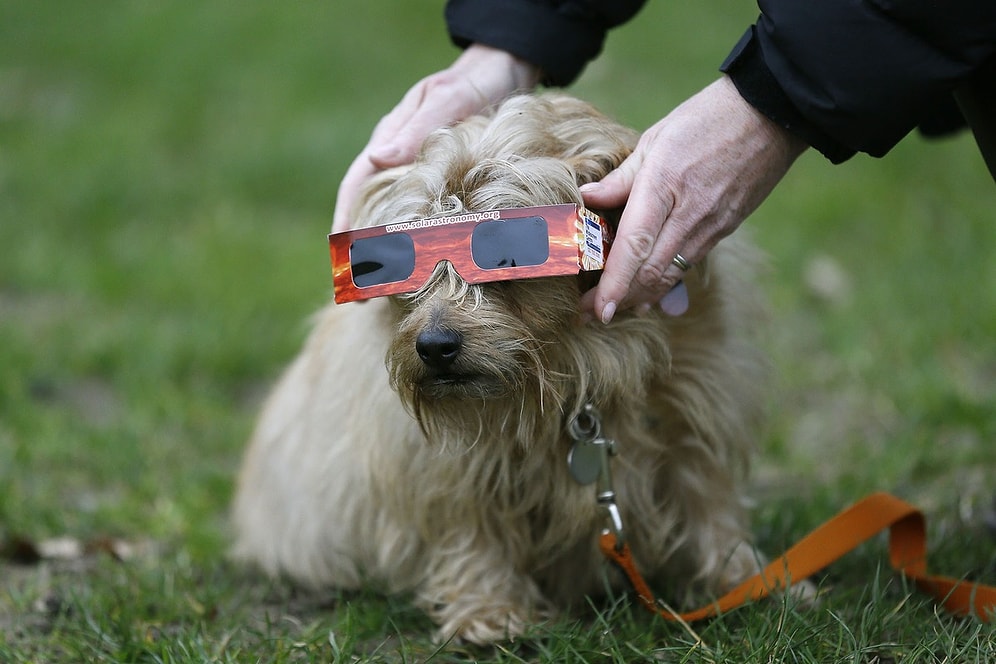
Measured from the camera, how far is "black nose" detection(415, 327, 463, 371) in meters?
2.07

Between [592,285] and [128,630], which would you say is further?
Result: [128,630]

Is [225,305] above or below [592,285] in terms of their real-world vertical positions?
below

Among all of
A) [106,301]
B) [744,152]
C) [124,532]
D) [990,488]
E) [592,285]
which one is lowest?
[990,488]

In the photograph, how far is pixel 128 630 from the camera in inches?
97.0

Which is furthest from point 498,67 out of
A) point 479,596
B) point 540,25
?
point 479,596

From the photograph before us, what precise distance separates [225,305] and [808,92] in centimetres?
377

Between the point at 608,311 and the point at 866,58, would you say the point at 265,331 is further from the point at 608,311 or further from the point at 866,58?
the point at 866,58

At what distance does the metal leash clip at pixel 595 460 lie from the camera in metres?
2.35

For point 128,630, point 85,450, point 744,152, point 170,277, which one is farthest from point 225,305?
point 744,152

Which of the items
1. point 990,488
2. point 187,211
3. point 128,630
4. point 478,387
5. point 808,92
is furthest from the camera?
point 187,211

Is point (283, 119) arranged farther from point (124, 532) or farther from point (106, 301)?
point (124, 532)

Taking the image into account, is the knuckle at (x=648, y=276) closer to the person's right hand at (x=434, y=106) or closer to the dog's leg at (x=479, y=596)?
the person's right hand at (x=434, y=106)

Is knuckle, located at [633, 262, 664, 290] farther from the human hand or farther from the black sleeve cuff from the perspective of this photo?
the black sleeve cuff

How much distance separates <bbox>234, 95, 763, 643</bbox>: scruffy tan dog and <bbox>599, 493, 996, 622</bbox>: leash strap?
139 millimetres
